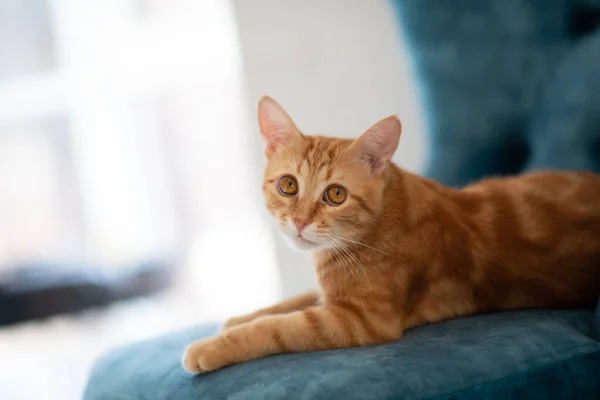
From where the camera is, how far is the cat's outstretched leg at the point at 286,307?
1.37 meters

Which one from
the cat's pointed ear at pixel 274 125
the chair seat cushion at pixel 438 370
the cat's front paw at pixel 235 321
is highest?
the cat's pointed ear at pixel 274 125

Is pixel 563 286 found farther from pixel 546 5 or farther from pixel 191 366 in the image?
pixel 546 5

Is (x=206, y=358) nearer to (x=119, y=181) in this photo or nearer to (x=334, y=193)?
(x=334, y=193)

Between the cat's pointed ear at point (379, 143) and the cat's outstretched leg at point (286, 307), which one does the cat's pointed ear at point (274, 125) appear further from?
the cat's outstretched leg at point (286, 307)

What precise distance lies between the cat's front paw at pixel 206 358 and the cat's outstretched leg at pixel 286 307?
256 mm

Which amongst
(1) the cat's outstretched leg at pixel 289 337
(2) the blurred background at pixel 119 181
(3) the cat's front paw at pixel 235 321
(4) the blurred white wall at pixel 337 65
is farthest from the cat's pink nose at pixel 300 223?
(2) the blurred background at pixel 119 181

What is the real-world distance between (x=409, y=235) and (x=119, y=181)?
1.81 meters

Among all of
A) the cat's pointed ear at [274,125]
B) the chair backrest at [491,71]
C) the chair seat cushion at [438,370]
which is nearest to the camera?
the chair seat cushion at [438,370]

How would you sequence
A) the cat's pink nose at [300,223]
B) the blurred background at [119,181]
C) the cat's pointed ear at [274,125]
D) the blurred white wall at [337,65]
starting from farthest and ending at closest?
the blurred background at [119,181], the blurred white wall at [337,65], the cat's pointed ear at [274,125], the cat's pink nose at [300,223]

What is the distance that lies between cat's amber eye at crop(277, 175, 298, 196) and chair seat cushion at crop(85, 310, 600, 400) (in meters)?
0.34

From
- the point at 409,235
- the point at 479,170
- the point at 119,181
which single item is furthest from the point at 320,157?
the point at 119,181

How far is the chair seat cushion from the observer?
0.90 metres

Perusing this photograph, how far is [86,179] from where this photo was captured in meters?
2.76

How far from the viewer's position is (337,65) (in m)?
2.27
